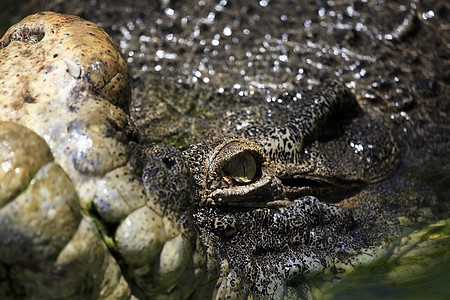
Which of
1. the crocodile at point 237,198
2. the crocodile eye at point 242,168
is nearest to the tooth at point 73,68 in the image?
the crocodile at point 237,198

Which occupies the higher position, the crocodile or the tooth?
the tooth

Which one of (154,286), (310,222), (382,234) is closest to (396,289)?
(382,234)

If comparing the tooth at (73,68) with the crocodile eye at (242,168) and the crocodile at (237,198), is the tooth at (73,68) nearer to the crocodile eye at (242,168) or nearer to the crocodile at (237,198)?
the crocodile at (237,198)

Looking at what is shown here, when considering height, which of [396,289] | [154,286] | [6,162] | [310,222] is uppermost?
[6,162]

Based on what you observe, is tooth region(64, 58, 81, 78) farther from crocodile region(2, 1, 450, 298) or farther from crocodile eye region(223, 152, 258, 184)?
crocodile eye region(223, 152, 258, 184)

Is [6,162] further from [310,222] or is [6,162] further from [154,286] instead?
[310,222]

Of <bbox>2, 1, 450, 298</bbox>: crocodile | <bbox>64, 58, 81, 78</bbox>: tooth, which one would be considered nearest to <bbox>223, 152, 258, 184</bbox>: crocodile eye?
<bbox>2, 1, 450, 298</bbox>: crocodile
